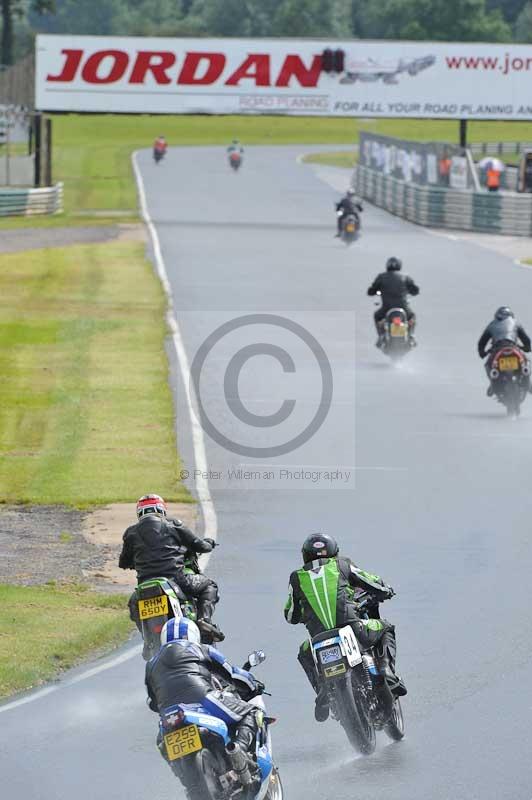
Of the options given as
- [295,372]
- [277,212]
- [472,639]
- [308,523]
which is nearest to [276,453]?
[308,523]

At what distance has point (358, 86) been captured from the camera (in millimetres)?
62781

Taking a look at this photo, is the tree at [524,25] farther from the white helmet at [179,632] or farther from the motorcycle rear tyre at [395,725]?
the white helmet at [179,632]

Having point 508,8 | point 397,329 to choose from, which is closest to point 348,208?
point 397,329

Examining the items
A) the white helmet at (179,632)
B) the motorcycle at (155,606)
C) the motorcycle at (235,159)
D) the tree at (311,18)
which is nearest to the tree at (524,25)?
the tree at (311,18)

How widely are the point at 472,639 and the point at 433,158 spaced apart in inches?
1962

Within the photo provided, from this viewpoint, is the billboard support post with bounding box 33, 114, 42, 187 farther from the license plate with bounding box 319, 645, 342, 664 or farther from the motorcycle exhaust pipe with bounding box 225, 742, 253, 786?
the motorcycle exhaust pipe with bounding box 225, 742, 253, 786

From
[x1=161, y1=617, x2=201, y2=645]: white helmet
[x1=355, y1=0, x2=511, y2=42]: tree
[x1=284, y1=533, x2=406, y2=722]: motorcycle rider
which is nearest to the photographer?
[x1=161, y1=617, x2=201, y2=645]: white helmet

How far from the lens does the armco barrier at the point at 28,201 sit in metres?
62.1

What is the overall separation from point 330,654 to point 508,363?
14.6 m

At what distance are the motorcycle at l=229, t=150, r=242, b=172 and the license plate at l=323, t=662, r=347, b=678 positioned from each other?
86724 millimetres

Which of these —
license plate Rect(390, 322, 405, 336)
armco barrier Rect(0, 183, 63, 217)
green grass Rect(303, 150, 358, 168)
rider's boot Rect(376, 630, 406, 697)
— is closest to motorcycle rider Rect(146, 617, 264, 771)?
rider's boot Rect(376, 630, 406, 697)

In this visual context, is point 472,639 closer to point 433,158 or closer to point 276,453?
point 276,453

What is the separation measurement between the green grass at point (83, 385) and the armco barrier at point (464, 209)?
50.2 feet

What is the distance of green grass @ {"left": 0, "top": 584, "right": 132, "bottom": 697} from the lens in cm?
1295
